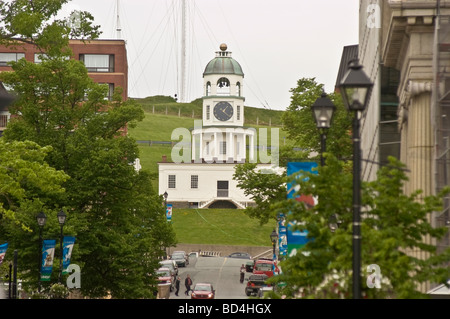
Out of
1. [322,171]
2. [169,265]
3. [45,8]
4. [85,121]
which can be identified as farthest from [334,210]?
[169,265]

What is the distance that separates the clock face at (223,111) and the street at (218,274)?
5188 cm

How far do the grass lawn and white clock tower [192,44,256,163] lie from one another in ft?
59.1

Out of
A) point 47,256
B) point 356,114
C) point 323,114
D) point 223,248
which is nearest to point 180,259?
point 223,248

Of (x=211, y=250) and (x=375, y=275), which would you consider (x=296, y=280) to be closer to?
(x=375, y=275)

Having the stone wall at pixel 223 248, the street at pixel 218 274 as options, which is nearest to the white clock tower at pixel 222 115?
the stone wall at pixel 223 248

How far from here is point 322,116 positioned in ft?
67.4

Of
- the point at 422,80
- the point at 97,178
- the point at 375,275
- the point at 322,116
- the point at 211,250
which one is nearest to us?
the point at 375,275

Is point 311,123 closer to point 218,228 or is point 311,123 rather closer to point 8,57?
point 8,57

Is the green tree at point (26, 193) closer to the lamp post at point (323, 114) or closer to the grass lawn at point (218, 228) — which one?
the lamp post at point (323, 114)

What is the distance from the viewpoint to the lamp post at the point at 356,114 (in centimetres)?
1505

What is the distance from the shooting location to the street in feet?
226

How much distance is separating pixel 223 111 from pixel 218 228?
3442cm

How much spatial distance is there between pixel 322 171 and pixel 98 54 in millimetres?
63208

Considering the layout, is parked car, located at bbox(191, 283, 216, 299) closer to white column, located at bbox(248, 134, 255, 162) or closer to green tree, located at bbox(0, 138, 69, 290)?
green tree, located at bbox(0, 138, 69, 290)
